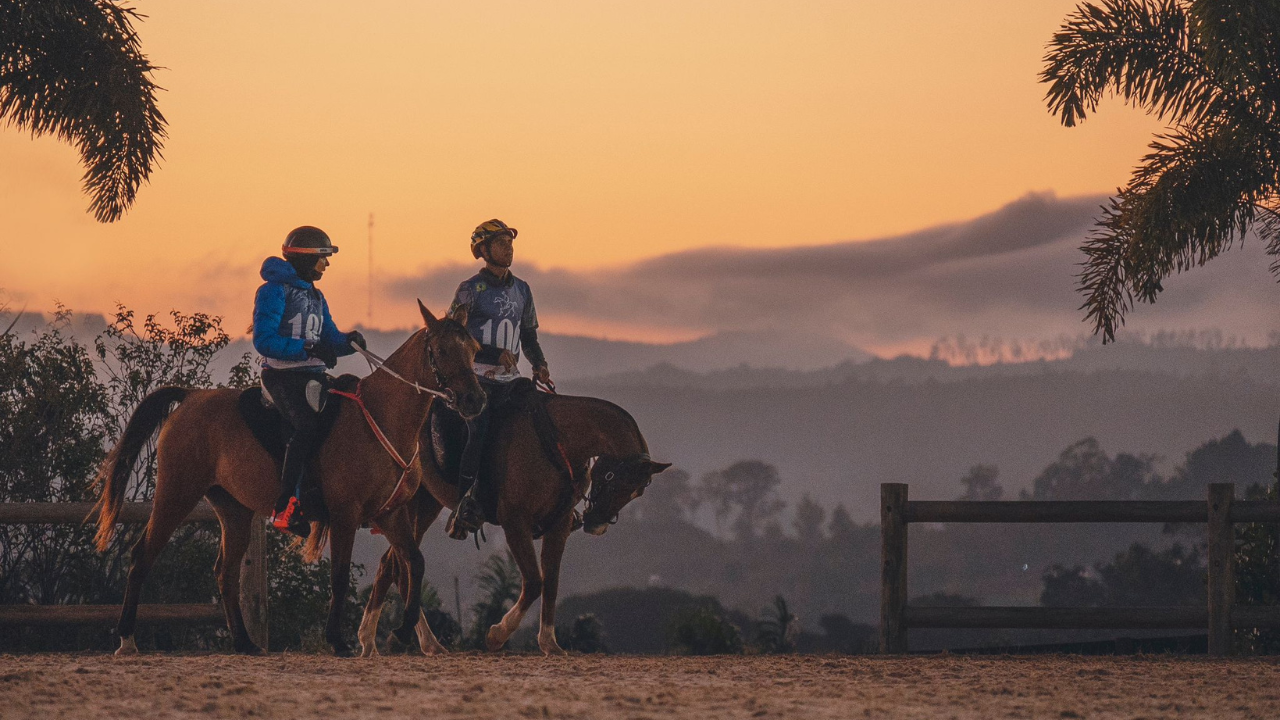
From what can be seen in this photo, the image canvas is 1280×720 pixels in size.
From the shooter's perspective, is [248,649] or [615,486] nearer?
[615,486]

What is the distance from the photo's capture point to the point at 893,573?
39.1 feet

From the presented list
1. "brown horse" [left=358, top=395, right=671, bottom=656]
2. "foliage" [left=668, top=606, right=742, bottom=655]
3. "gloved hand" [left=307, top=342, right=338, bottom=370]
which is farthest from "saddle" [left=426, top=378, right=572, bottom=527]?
"foliage" [left=668, top=606, right=742, bottom=655]

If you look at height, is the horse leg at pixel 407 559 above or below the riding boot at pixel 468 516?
below

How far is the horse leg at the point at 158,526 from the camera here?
10812 mm

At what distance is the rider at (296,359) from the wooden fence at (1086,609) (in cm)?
457

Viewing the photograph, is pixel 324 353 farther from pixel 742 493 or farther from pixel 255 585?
pixel 742 493

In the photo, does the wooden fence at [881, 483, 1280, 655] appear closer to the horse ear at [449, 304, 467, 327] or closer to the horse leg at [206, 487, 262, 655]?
the horse ear at [449, 304, 467, 327]

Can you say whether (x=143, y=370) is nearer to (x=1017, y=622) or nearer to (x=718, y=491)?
(x=1017, y=622)

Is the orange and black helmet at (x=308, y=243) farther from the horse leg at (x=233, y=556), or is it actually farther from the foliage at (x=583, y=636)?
the foliage at (x=583, y=636)

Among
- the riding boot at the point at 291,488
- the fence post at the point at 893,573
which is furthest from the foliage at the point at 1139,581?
the riding boot at the point at 291,488

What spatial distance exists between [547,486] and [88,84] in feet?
26.7

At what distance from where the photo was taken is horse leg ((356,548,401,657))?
10633mm

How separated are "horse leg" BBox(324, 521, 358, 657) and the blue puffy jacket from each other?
118cm

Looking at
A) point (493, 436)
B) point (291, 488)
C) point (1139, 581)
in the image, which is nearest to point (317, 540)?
point (291, 488)
